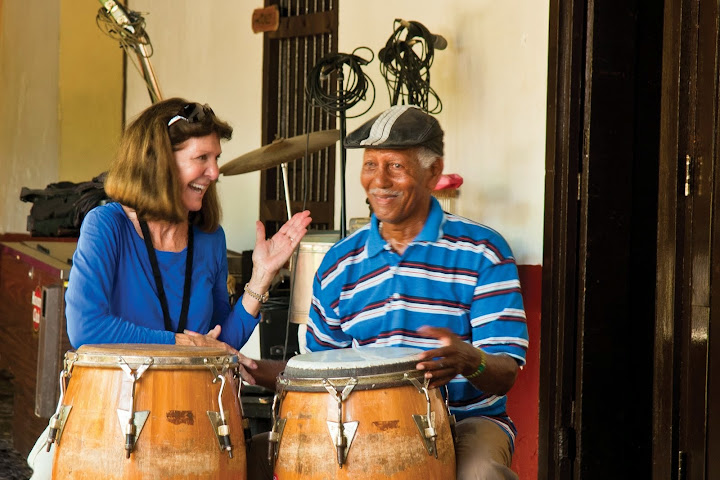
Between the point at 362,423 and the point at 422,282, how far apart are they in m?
0.68

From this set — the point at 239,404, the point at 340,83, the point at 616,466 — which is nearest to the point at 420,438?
the point at 239,404

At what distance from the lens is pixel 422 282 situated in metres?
3.23

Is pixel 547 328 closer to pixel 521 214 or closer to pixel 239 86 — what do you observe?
pixel 521 214

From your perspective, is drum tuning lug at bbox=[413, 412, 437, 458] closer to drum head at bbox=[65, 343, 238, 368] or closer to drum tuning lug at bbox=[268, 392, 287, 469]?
drum tuning lug at bbox=[268, 392, 287, 469]

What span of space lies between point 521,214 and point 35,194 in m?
3.77

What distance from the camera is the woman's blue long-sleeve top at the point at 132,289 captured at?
10.6ft

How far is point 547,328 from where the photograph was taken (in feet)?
12.6

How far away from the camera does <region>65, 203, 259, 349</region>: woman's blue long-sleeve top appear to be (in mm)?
3217

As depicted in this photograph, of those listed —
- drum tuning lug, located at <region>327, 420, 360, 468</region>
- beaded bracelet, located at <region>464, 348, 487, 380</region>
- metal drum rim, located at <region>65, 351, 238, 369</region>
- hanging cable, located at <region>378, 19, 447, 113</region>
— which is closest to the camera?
drum tuning lug, located at <region>327, 420, 360, 468</region>

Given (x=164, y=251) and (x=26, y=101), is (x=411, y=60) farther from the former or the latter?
(x=26, y=101)

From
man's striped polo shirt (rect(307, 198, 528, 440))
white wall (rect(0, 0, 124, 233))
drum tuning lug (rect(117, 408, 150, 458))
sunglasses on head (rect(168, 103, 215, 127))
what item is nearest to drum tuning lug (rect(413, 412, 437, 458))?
man's striped polo shirt (rect(307, 198, 528, 440))

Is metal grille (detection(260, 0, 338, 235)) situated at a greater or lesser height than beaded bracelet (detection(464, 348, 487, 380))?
greater

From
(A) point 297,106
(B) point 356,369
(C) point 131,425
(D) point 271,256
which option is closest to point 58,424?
(C) point 131,425

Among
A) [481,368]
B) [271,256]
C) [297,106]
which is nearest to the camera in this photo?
[481,368]
